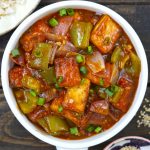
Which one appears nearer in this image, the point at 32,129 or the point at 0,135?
the point at 32,129

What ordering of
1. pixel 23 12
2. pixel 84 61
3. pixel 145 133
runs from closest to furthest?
pixel 84 61 → pixel 23 12 → pixel 145 133

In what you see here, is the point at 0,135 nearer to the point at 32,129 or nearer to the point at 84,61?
the point at 32,129

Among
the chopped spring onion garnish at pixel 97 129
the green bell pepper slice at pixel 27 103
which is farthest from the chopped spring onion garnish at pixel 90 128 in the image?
the green bell pepper slice at pixel 27 103

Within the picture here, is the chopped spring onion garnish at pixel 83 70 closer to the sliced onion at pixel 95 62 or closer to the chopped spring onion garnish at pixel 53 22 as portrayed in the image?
the sliced onion at pixel 95 62

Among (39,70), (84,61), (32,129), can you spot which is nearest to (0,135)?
(32,129)

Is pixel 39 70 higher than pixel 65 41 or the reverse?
the reverse

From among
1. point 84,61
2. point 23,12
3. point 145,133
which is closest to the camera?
point 84,61

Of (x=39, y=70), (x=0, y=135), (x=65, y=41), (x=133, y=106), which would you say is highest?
(x=65, y=41)
